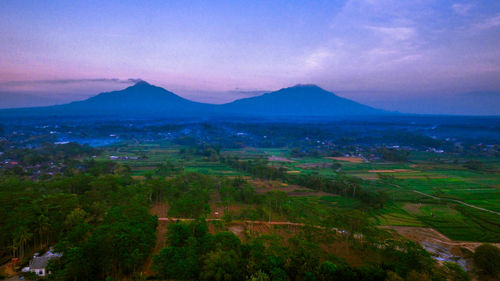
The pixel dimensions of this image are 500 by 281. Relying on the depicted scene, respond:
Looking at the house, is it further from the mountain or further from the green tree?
the mountain

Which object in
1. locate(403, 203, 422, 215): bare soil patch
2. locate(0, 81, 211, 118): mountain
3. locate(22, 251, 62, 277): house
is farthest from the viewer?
locate(0, 81, 211, 118): mountain

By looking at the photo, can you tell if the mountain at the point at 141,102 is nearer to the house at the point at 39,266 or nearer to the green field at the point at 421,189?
the green field at the point at 421,189

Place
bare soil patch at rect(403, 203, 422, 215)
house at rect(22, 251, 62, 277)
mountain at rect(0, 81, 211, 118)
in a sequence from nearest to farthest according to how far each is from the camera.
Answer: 1. house at rect(22, 251, 62, 277)
2. bare soil patch at rect(403, 203, 422, 215)
3. mountain at rect(0, 81, 211, 118)

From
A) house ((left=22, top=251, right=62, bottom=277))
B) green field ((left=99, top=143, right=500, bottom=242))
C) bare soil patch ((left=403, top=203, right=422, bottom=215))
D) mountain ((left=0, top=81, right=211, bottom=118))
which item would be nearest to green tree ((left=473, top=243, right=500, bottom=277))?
green field ((left=99, top=143, right=500, bottom=242))

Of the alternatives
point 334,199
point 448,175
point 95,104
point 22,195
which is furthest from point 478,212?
point 95,104

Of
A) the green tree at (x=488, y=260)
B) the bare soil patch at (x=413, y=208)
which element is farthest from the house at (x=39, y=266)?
the bare soil patch at (x=413, y=208)

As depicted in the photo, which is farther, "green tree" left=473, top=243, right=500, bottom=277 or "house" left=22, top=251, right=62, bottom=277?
"green tree" left=473, top=243, right=500, bottom=277

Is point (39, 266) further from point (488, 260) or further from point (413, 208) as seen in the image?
point (413, 208)

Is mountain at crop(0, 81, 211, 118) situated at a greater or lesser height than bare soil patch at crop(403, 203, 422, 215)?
greater

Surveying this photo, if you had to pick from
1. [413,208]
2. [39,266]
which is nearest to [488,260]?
[413,208]

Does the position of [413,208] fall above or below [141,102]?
below

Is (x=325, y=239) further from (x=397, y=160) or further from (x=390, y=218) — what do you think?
(x=397, y=160)

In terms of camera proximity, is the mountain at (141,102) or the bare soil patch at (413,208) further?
the mountain at (141,102)
